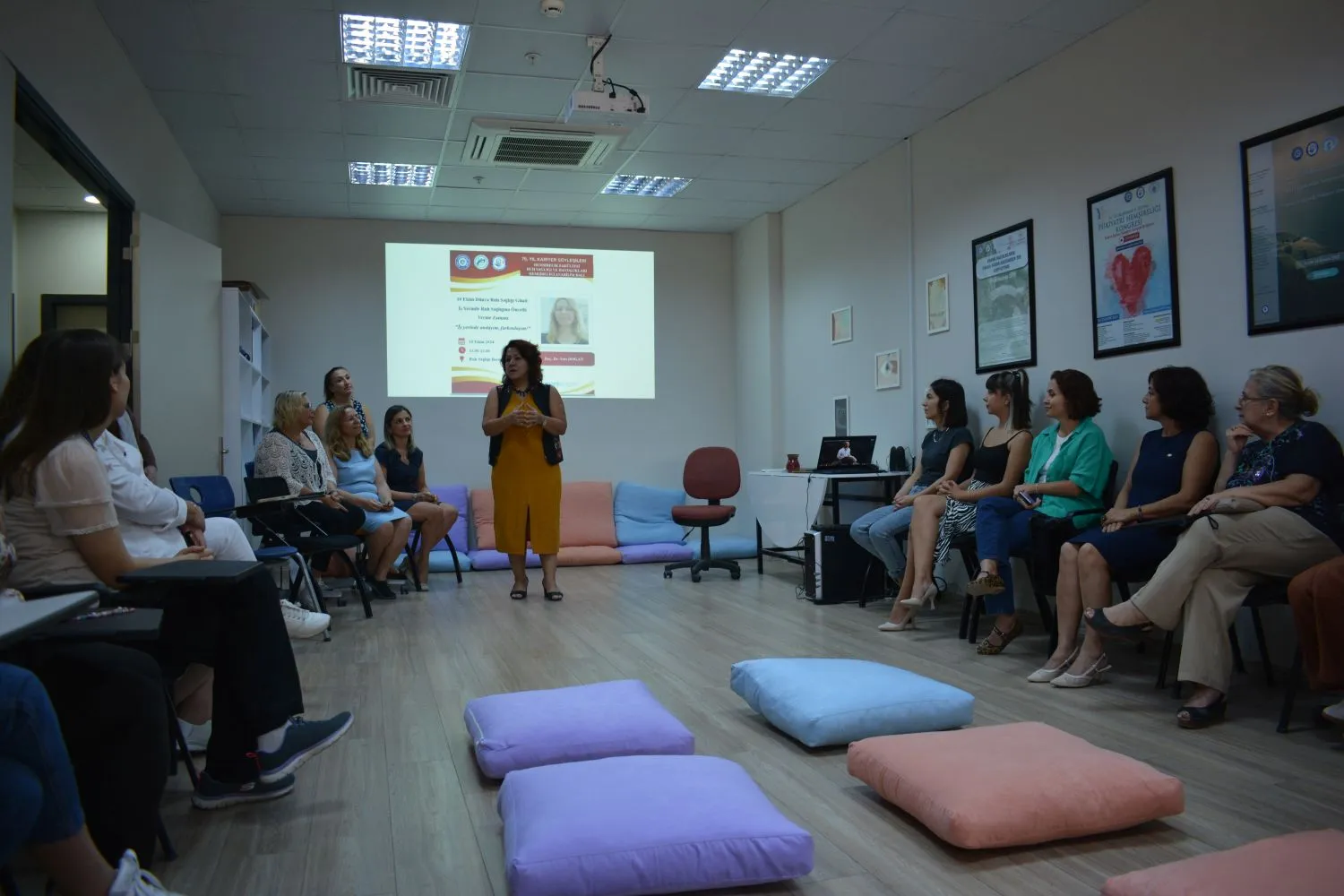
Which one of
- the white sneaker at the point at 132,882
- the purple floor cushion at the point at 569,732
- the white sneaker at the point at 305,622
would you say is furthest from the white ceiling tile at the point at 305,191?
the white sneaker at the point at 132,882

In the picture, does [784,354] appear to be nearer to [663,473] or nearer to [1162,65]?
[663,473]

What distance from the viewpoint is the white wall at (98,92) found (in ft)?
10.8

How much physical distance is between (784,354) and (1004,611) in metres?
4.12

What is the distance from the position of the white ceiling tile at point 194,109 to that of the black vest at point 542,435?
83.2 inches

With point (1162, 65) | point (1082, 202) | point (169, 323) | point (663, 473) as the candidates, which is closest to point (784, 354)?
point (663, 473)

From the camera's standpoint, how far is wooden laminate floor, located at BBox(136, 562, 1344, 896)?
6.37 feet

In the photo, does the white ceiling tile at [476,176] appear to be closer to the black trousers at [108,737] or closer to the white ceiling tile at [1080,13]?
the white ceiling tile at [1080,13]

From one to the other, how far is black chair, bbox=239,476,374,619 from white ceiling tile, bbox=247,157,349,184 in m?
2.58

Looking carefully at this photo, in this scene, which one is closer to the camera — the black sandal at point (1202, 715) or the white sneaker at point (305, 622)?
the black sandal at point (1202, 715)

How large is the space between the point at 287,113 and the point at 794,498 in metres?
3.77

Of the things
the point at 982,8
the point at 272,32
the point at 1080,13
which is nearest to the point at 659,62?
the point at 982,8

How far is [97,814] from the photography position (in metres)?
1.70

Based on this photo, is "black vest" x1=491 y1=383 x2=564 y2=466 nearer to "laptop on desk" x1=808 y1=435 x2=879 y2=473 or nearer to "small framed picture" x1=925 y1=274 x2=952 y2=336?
"laptop on desk" x1=808 y1=435 x2=879 y2=473

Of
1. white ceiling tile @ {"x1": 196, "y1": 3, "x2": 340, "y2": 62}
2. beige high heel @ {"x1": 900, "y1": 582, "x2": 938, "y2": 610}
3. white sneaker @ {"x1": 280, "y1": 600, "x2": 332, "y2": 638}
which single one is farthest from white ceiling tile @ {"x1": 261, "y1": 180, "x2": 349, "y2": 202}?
beige high heel @ {"x1": 900, "y1": 582, "x2": 938, "y2": 610}
